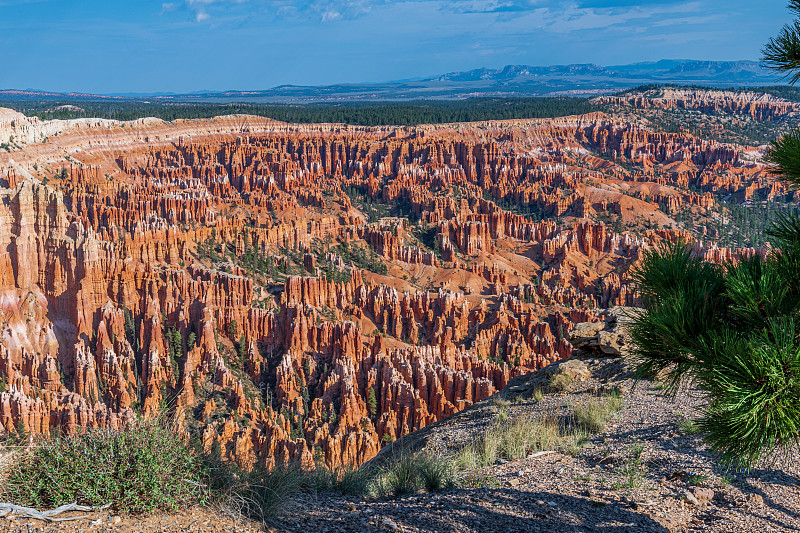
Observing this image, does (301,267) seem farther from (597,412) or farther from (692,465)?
(692,465)

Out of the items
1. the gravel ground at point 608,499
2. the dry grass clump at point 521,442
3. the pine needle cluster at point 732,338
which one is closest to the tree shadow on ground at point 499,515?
the gravel ground at point 608,499

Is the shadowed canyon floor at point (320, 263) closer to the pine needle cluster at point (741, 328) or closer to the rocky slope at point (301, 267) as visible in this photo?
the rocky slope at point (301, 267)

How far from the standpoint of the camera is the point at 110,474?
703cm

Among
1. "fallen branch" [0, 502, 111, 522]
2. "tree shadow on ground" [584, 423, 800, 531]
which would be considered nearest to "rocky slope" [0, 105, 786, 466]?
"fallen branch" [0, 502, 111, 522]

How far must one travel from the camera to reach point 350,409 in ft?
120

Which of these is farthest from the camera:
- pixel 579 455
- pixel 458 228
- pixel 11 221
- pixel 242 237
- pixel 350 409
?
pixel 458 228

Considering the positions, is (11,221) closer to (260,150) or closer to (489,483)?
(489,483)

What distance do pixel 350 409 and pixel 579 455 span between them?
89.1 feet

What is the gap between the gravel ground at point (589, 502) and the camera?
753 cm

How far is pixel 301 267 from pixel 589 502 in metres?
55.0

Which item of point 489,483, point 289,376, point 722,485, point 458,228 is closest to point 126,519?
point 489,483

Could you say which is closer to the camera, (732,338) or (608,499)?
(732,338)

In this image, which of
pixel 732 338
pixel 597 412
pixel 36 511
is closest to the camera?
pixel 732 338

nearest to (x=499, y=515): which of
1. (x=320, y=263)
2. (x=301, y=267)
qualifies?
(x=301, y=267)
